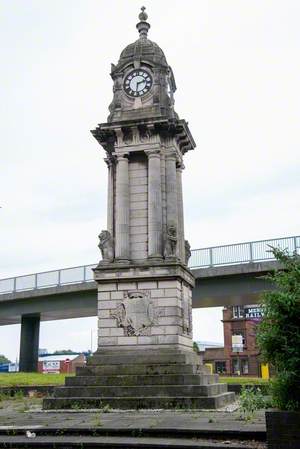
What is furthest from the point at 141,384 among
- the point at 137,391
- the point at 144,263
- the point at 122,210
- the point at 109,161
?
the point at 109,161

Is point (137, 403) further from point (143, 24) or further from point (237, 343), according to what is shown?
point (237, 343)

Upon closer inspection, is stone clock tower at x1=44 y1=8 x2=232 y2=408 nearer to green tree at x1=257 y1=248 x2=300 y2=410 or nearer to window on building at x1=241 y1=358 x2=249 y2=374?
green tree at x1=257 y1=248 x2=300 y2=410

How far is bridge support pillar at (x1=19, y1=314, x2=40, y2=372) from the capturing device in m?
50.9

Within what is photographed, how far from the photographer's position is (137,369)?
1942 cm

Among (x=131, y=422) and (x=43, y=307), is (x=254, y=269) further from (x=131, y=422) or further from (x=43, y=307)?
(x=131, y=422)

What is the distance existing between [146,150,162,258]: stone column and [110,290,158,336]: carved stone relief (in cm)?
171

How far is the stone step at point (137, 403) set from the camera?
1742 centimetres

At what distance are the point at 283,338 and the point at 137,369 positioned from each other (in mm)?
10636

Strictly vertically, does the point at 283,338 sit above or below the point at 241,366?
below

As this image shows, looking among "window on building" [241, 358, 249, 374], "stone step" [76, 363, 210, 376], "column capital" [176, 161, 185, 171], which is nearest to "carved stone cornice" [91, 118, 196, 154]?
"column capital" [176, 161, 185, 171]

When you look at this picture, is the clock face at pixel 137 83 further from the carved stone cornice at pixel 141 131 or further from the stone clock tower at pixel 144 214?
the carved stone cornice at pixel 141 131

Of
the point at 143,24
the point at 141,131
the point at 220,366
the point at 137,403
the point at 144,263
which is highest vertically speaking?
the point at 143,24

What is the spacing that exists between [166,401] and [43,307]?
96.8 ft

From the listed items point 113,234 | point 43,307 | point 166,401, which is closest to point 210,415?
point 166,401
